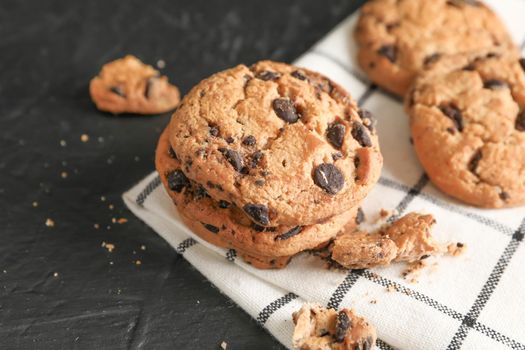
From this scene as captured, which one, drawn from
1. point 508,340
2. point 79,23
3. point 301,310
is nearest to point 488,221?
point 508,340

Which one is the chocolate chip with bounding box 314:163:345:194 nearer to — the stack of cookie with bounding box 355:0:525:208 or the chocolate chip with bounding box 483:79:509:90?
the stack of cookie with bounding box 355:0:525:208

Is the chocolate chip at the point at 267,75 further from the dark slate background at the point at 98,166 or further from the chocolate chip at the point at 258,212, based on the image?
the dark slate background at the point at 98,166

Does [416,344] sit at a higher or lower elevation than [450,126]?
lower

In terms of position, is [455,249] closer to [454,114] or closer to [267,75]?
[454,114]

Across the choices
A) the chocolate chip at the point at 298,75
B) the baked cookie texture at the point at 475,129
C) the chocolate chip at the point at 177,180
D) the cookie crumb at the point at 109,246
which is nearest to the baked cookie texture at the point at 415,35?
the baked cookie texture at the point at 475,129

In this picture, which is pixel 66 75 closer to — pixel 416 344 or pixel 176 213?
pixel 176 213

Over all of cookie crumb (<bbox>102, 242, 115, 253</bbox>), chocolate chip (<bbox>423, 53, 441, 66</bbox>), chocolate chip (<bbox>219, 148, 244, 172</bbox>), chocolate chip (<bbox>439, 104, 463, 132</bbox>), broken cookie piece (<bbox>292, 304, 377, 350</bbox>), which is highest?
chocolate chip (<bbox>423, 53, 441, 66</bbox>)

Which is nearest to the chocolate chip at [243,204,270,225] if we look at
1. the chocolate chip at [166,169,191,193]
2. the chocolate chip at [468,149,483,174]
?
the chocolate chip at [166,169,191,193]
